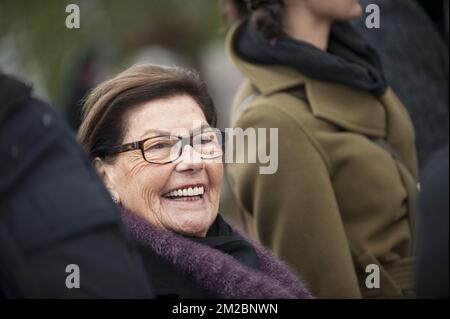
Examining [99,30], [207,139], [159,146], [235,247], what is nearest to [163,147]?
[159,146]

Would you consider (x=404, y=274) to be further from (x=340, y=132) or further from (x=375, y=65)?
(x=375, y=65)

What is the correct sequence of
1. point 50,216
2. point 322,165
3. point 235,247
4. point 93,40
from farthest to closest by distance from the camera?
1. point 93,40
2. point 322,165
3. point 235,247
4. point 50,216

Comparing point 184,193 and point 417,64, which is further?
point 417,64

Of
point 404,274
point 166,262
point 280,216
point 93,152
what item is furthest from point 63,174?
point 404,274

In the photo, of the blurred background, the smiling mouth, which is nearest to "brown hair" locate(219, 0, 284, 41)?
the smiling mouth

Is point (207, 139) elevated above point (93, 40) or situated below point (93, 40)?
above

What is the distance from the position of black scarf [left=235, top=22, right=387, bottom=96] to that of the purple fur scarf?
0.97 metres

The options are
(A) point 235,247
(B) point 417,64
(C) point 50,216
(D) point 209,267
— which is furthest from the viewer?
(B) point 417,64

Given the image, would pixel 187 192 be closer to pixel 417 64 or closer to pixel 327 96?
pixel 327 96

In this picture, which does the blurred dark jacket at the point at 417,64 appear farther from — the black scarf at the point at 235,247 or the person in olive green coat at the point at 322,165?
the black scarf at the point at 235,247

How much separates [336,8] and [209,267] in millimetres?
1327

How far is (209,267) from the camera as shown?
2672 millimetres

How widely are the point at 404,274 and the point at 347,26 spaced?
96 centimetres
